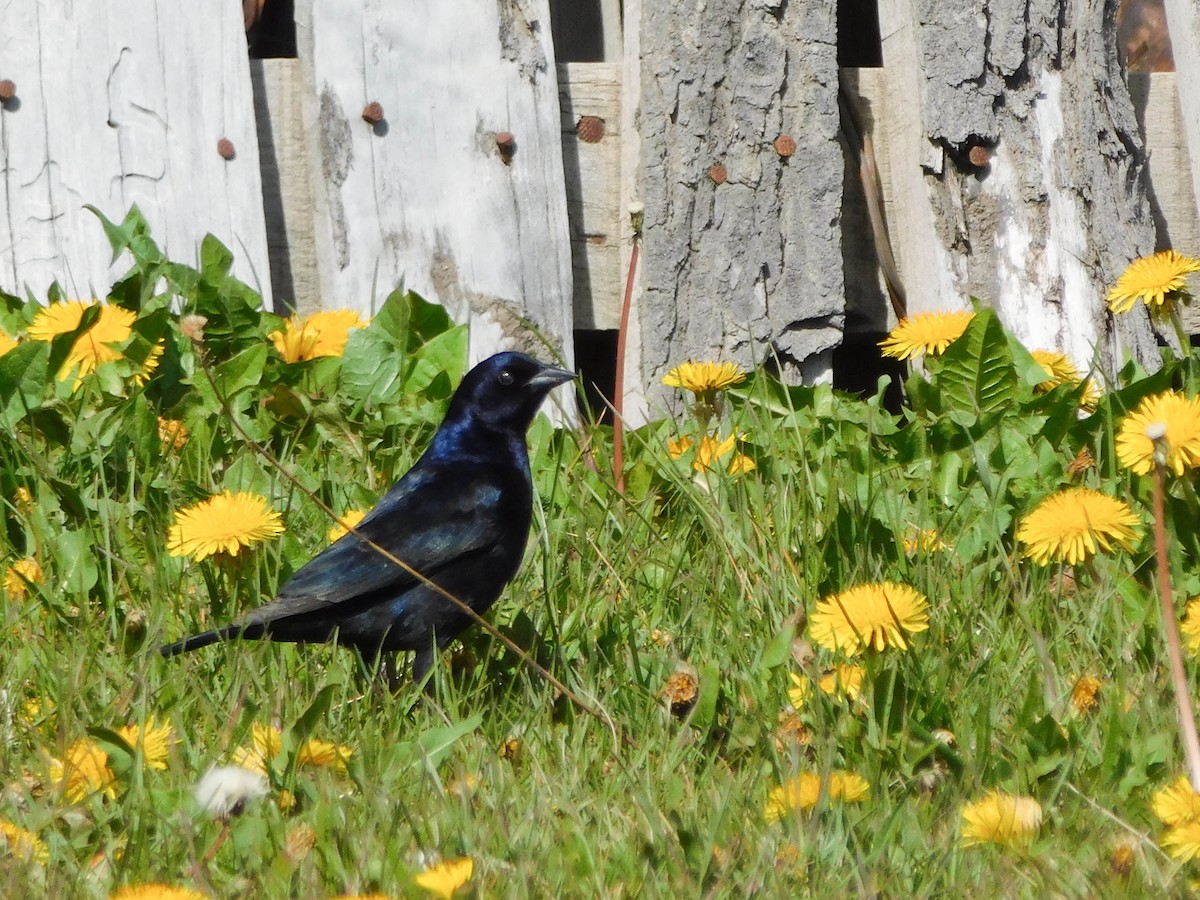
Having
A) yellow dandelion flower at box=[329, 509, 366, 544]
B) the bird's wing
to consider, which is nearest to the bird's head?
the bird's wing

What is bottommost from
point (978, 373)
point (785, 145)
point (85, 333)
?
point (978, 373)

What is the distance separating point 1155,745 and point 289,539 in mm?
1782

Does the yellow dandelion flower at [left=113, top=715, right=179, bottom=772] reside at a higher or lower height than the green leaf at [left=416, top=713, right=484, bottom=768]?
higher

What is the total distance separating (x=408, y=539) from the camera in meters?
3.08

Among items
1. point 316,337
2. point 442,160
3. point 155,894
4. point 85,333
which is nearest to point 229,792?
point 155,894

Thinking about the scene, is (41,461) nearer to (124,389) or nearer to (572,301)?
(124,389)

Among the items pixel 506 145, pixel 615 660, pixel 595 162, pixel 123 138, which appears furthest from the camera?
pixel 595 162

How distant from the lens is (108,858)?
1.98 meters

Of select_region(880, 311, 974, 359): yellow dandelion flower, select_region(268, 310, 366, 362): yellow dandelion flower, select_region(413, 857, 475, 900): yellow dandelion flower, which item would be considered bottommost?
select_region(413, 857, 475, 900): yellow dandelion flower

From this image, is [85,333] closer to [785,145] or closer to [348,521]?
[348,521]

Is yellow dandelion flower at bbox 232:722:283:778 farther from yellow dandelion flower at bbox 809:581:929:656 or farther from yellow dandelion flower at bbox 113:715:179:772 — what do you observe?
yellow dandelion flower at bbox 809:581:929:656

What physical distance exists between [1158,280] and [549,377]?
4.34 ft

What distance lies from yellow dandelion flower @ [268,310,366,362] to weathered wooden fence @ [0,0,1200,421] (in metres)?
0.11

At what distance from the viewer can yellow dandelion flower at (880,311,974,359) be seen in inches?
143
